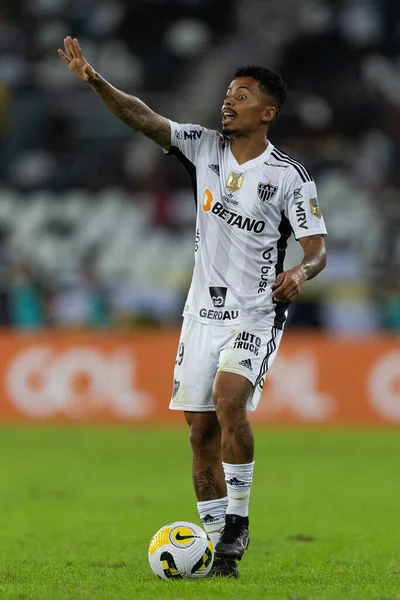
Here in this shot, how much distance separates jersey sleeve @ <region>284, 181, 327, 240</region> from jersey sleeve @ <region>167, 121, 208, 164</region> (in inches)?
24.1

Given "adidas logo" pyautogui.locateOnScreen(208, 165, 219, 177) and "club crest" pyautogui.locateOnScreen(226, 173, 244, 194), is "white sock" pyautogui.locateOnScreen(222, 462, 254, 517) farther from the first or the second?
"adidas logo" pyautogui.locateOnScreen(208, 165, 219, 177)

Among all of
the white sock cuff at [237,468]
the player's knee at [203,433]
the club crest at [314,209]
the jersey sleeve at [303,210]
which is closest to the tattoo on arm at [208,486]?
the player's knee at [203,433]

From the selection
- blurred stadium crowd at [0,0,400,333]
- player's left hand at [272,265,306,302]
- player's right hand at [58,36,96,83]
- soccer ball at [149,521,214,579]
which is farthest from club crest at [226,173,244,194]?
blurred stadium crowd at [0,0,400,333]

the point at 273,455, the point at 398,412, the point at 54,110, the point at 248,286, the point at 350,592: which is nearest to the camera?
the point at 350,592

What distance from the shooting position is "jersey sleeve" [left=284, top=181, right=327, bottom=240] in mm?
5930

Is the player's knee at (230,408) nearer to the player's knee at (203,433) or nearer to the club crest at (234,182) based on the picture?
the player's knee at (203,433)

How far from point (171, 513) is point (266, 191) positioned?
11.6ft

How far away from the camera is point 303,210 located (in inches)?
234

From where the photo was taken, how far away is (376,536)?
24.7 ft

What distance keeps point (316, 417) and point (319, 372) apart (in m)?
0.63

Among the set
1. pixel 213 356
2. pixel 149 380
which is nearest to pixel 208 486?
pixel 213 356

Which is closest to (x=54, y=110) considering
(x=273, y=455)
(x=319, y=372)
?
(x=319, y=372)

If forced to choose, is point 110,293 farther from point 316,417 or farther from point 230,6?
point 230,6

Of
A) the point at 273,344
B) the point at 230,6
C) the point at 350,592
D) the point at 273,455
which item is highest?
the point at 230,6
